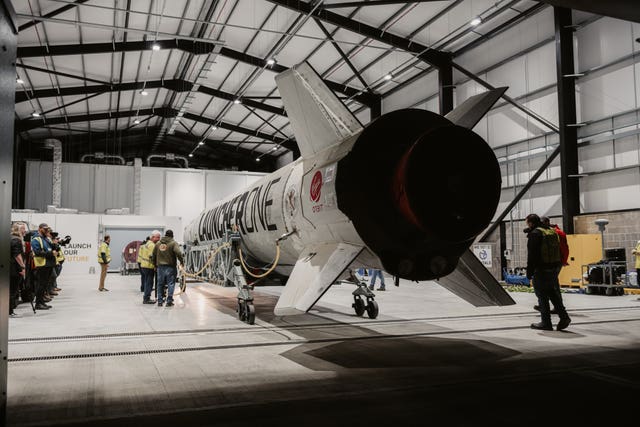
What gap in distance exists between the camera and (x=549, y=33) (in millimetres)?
15852

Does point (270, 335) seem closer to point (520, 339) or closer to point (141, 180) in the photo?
point (520, 339)

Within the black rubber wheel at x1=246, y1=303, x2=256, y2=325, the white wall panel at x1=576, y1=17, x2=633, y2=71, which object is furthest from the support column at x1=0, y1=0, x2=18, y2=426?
the white wall panel at x1=576, y1=17, x2=633, y2=71

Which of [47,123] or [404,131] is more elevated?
[47,123]

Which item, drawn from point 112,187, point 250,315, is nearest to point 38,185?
point 112,187

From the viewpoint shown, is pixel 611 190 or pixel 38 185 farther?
pixel 38 185

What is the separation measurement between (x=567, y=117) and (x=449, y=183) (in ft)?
41.4

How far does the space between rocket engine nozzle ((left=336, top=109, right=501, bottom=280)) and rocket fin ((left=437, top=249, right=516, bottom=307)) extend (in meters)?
0.32

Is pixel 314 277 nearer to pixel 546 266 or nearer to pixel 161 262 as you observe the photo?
pixel 546 266

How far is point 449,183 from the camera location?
15.1 ft

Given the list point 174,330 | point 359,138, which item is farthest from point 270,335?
point 359,138

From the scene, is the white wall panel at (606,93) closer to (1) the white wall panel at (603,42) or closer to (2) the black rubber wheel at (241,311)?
(1) the white wall panel at (603,42)

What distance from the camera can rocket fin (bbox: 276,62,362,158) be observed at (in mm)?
5530

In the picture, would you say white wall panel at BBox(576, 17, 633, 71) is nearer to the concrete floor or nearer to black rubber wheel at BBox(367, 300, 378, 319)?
the concrete floor

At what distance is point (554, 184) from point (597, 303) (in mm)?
6652
